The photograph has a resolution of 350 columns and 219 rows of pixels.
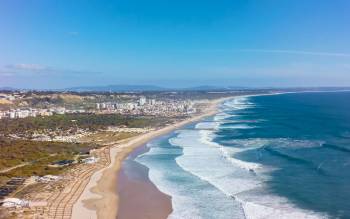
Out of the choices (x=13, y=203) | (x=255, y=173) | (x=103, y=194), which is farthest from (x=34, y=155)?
(x=255, y=173)

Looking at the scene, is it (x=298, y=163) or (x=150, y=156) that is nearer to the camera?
(x=298, y=163)

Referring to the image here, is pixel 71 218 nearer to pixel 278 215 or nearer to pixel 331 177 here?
pixel 278 215

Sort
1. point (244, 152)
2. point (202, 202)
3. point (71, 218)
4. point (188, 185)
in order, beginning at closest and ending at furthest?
point (71, 218) → point (202, 202) → point (188, 185) → point (244, 152)

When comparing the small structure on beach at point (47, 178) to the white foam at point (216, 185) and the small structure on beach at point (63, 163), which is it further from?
the white foam at point (216, 185)

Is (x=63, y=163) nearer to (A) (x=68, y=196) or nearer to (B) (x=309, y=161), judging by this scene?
(A) (x=68, y=196)

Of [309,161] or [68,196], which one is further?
[309,161]

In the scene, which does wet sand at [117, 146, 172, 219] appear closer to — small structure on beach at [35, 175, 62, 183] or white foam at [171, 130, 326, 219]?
white foam at [171, 130, 326, 219]

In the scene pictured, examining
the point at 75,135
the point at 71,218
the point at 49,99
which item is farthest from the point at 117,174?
the point at 49,99
